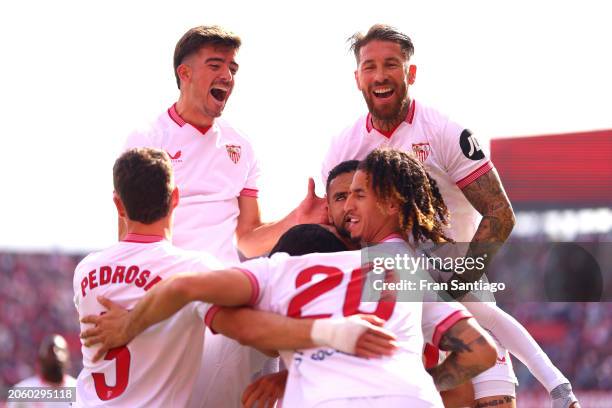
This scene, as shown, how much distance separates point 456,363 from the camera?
16.7 ft

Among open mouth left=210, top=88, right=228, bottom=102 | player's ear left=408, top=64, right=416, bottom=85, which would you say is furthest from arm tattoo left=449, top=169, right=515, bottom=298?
open mouth left=210, top=88, right=228, bottom=102

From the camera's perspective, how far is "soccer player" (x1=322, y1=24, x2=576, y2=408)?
21.7 feet

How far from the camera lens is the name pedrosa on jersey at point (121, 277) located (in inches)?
199

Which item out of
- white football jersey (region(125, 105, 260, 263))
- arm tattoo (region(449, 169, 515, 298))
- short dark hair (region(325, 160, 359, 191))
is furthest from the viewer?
white football jersey (region(125, 105, 260, 263))

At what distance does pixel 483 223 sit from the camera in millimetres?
6512

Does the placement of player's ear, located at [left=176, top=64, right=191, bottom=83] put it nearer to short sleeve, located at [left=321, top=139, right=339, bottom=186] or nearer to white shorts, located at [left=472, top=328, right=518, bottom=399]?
short sleeve, located at [left=321, top=139, right=339, bottom=186]

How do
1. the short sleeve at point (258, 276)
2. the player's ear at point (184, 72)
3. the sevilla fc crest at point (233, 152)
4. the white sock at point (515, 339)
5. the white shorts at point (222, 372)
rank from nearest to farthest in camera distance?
the short sleeve at point (258, 276)
the white shorts at point (222, 372)
the white sock at point (515, 339)
the sevilla fc crest at point (233, 152)
the player's ear at point (184, 72)

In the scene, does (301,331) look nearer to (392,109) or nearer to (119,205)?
(119,205)

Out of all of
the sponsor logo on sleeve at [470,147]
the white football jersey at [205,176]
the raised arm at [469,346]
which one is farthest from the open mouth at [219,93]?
the raised arm at [469,346]

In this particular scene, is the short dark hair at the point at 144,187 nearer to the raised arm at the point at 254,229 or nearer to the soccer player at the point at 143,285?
the soccer player at the point at 143,285

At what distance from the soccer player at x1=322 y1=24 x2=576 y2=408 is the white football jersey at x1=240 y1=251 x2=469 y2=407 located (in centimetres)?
190

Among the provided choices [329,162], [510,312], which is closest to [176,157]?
[329,162]

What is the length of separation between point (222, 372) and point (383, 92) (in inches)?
83.2

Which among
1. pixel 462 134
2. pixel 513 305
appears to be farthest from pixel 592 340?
pixel 462 134
